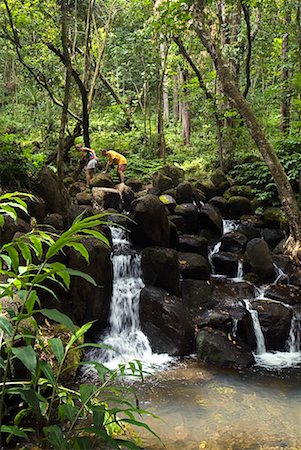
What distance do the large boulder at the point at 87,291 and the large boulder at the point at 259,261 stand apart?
143 inches

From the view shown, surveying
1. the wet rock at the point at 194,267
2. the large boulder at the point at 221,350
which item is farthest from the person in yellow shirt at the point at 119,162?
the large boulder at the point at 221,350

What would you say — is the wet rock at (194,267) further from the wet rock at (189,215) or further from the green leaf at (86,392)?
the green leaf at (86,392)

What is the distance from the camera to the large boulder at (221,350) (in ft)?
21.2

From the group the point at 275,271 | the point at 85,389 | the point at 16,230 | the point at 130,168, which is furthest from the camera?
the point at 130,168

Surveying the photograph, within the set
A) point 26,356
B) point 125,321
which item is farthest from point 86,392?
point 125,321

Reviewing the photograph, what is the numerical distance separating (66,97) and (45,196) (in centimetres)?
274

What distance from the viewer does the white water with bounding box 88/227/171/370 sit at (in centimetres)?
683

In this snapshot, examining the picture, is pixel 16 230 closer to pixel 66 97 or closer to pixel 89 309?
pixel 89 309

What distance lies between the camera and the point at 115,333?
7508 mm

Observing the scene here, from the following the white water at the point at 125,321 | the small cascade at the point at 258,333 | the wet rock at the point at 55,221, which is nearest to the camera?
the white water at the point at 125,321

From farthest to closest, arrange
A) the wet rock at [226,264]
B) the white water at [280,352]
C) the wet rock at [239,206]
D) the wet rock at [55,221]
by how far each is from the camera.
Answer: the wet rock at [239,206] < the wet rock at [226,264] < the wet rock at [55,221] < the white water at [280,352]

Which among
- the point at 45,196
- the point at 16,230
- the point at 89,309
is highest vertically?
the point at 45,196

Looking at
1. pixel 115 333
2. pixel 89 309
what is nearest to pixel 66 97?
pixel 89 309

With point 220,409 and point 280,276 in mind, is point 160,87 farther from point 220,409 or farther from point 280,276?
point 220,409
